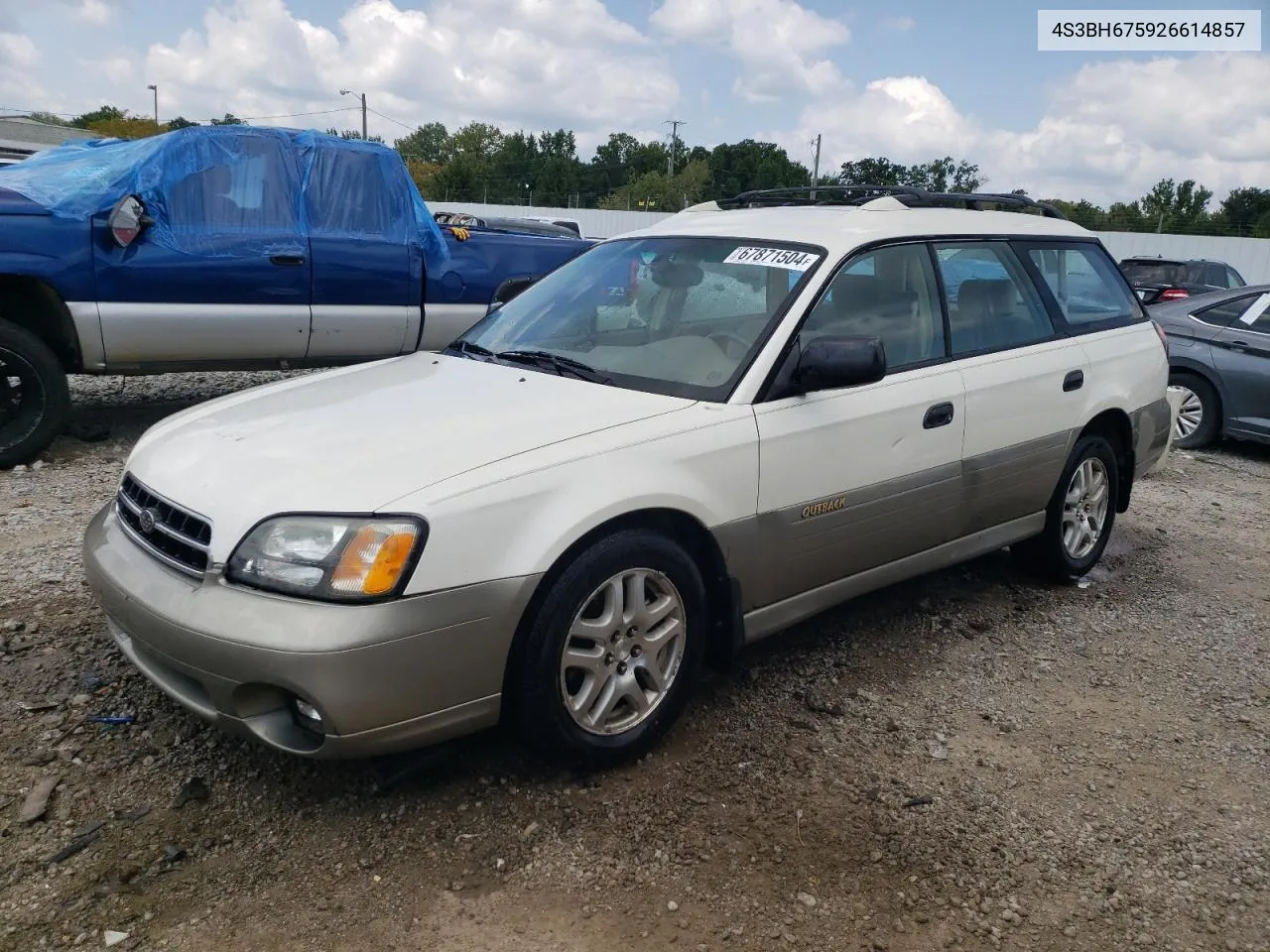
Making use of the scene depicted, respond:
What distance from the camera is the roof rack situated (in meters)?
4.52

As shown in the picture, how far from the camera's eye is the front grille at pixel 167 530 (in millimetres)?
2680

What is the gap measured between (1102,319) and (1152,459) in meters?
0.90

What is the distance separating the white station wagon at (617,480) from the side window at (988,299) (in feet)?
0.05

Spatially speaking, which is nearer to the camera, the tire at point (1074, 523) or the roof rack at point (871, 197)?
the roof rack at point (871, 197)

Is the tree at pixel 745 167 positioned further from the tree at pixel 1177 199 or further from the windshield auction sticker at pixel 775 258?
the windshield auction sticker at pixel 775 258

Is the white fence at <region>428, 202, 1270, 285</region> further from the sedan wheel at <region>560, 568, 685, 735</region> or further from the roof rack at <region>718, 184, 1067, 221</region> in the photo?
the sedan wheel at <region>560, 568, 685, 735</region>

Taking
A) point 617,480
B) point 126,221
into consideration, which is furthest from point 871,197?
point 126,221

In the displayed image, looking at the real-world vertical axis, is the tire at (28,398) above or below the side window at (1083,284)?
below

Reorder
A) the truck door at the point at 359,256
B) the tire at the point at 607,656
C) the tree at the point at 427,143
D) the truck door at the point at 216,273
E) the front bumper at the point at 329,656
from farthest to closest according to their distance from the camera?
the tree at the point at 427,143, the truck door at the point at 359,256, the truck door at the point at 216,273, the tire at the point at 607,656, the front bumper at the point at 329,656

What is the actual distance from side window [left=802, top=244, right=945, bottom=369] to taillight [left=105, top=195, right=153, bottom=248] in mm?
4476

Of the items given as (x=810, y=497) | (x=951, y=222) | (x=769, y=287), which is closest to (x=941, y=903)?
(x=810, y=497)

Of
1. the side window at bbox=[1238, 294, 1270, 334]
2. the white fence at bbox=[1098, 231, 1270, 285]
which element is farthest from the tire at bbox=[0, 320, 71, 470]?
the white fence at bbox=[1098, 231, 1270, 285]

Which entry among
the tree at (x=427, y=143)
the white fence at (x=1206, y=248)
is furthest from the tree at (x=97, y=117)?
the white fence at (x=1206, y=248)

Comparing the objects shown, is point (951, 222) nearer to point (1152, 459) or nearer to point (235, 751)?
point (1152, 459)
